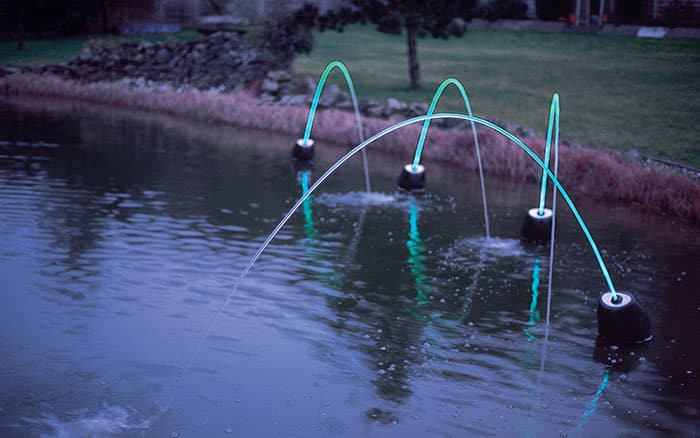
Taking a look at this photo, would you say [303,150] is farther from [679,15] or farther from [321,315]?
[679,15]

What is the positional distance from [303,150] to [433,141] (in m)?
3.62

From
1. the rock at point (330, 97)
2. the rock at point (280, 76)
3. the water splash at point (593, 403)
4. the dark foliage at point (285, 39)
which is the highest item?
the dark foliage at point (285, 39)

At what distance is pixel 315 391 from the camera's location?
804 centimetres

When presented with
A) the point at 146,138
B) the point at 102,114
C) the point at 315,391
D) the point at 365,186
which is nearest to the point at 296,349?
the point at 315,391

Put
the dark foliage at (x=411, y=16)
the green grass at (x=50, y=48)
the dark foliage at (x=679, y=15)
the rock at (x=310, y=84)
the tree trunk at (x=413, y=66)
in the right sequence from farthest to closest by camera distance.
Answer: the dark foliage at (x=679, y=15)
the green grass at (x=50, y=48)
the tree trunk at (x=413, y=66)
the dark foliage at (x=411, y=16)
the rock at (x=310, y=84)

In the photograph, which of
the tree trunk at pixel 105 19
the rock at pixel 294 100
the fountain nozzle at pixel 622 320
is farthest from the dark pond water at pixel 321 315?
the tree trunk at pixel 105 19

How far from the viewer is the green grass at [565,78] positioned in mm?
22469

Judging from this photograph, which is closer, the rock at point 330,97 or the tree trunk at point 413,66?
the rock at point 330,97

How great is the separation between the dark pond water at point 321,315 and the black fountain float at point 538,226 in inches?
10.7

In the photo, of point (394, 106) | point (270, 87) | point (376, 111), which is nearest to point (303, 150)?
point (376, 111)

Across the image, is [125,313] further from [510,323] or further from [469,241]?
[469,241]

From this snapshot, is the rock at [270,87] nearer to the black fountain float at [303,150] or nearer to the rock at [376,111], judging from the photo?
the rock at [376,111]

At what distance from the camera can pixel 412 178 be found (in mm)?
17359

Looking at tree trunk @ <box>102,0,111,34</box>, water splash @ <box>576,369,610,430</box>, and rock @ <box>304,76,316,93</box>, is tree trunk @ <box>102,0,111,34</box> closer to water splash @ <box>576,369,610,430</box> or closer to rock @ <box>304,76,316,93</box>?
rock @ <box>304,76,316,93</box>
